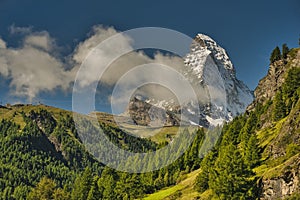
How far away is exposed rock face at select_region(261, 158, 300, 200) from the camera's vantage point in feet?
176

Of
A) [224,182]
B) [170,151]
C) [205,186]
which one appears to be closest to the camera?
[224,182]

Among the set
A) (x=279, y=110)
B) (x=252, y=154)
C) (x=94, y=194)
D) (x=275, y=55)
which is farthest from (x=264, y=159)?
(x=275, y=55)

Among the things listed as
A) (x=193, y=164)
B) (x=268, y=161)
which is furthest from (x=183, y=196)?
(x=193, y=164)

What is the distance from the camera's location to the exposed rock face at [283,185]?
176 feet

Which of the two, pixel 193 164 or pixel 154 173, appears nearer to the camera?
pixel 193 164

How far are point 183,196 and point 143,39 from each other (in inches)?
1631

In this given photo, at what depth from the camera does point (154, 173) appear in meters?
134

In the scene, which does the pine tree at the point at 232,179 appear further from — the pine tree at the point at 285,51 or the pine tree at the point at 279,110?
the pine tree at the point at 285,51

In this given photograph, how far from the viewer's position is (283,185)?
5572 centimetres

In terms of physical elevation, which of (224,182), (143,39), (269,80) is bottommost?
(224,182)

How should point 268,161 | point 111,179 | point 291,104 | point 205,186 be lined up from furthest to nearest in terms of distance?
→ point 111,179, point 291,104, point 205,186, point 268,161

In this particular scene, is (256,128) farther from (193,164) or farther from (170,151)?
(170,151)

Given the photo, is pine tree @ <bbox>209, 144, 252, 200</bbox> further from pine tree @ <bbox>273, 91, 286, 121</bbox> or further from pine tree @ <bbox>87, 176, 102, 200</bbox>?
pine tree @ <bbox>87, 176, 102, 200</bbox>

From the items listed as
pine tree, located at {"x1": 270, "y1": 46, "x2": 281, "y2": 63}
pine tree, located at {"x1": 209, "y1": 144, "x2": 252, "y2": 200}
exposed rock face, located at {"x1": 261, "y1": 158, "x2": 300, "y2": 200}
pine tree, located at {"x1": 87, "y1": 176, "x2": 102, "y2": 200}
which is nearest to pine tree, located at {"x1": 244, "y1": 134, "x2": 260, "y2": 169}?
pine tree, located at {"x1": 209, "y1": 144, "x2": 252, "y2": 200}
